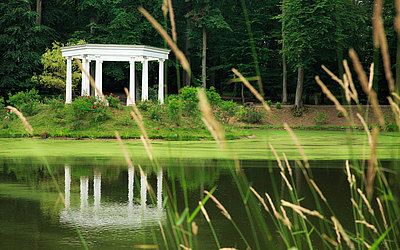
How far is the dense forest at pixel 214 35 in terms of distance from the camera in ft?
110

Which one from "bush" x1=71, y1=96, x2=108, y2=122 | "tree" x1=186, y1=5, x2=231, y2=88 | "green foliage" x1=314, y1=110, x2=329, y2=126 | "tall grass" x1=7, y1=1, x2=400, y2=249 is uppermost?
"tree" x1=186, y1=5, x2=231, y2=88

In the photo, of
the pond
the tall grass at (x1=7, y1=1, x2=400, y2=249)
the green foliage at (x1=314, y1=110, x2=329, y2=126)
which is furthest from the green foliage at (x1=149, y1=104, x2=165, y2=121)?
the tall grass at (x1=7, y1=1, x2=400, y2=249)

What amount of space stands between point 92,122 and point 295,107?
57.4 ft

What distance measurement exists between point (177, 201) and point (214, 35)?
38.5m

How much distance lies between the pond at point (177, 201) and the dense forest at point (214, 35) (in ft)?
66.7

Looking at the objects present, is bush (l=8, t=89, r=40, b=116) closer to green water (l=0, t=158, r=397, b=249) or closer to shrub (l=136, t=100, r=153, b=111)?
shrub (l=136, t=100, r=153, b=111)

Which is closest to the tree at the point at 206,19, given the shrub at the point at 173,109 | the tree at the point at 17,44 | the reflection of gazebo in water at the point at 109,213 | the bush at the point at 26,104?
the tree at the point at 17,44

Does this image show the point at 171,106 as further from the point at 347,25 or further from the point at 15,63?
the point at 15,63

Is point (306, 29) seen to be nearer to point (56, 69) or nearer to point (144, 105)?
point (144, 105)

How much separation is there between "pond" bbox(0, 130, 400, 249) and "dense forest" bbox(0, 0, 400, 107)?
20326mm

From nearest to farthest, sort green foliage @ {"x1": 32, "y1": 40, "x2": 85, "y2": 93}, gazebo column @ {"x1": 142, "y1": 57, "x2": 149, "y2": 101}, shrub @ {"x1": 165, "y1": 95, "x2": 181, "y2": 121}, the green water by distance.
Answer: the green water → shrub @ {"x1": 165, "y1": 95, "x2": 181, "y2": 121} → gazebo column @ {"x1": 142, "y1": 57, "x2": 149, "y2": 101} → green foliage @ {"x1": 32, "y1": 40, "x2": 85, "y2": 93}

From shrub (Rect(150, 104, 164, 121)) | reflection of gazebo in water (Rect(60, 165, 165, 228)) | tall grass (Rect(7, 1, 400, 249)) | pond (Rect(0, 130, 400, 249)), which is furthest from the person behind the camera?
shrub (Rect(150, 104, 164, 121))

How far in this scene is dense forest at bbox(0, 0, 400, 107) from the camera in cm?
3362

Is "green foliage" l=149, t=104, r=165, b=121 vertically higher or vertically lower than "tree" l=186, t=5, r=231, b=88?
lower
